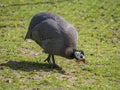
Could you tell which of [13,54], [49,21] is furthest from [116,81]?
[13,54]

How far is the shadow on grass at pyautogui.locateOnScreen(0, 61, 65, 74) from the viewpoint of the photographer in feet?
27.5

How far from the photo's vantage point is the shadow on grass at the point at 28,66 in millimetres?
8396

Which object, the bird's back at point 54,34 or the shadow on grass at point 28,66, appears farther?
the shadow on grass at point 28,66

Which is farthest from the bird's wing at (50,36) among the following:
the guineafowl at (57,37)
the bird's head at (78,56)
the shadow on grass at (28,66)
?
the shadow on grass at (28,66)

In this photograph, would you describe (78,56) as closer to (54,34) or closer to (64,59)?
(54,34)

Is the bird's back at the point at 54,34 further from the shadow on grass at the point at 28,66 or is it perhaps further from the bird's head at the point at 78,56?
the shadow on grass at the point at 28,66

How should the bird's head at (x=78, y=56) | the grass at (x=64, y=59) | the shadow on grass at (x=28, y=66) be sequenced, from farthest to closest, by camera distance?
the shadow on grass at (x=28, y=66) → the bird's head at (x=78, y=56) → the grass at (x=64, y=59)

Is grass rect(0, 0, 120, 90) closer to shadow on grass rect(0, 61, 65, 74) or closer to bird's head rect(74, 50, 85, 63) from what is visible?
shadow on grass rect(0, 61, 65, 74)

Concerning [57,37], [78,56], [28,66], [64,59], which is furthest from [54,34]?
[64,59]

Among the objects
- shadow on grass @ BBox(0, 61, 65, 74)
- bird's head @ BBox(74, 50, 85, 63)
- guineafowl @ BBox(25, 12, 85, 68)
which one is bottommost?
shadow on grass @ BBox(0, 61, 65, 74)

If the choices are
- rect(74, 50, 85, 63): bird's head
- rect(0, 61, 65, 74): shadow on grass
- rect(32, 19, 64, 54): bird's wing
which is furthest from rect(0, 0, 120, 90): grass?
rect(32, 19, 64, 54): bird's wing

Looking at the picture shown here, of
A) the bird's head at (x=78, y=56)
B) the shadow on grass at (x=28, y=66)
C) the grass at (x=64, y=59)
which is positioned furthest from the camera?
the shadow on grass at (x=28, y=66)

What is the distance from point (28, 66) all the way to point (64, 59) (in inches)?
43.2

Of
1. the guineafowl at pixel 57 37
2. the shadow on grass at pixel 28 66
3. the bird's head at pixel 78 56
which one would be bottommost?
the shadow on grass at pixel 28 66
